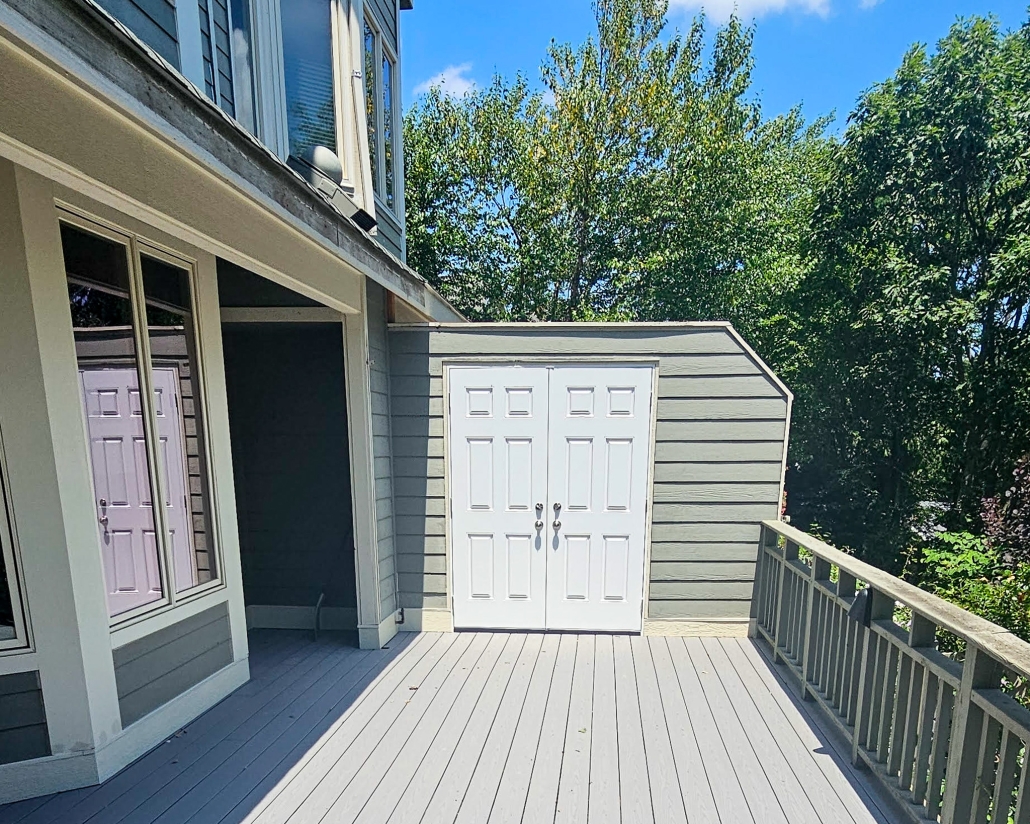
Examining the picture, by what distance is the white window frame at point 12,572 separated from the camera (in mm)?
1861

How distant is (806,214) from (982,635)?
8954 mm

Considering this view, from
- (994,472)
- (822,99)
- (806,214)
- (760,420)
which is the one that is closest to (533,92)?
(806,214)

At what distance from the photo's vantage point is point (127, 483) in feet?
7.60

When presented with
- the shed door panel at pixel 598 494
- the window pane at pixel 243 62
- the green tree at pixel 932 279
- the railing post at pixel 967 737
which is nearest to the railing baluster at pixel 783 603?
the shed door panel at pixel 598 494

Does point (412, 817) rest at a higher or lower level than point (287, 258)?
lower

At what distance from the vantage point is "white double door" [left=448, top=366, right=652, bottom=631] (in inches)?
139

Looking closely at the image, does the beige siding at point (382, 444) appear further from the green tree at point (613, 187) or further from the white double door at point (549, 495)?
the green tree at point (613, 187)

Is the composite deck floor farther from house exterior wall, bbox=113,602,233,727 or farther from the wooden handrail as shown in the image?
the wooden handrail

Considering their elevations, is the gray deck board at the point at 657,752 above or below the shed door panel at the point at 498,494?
below

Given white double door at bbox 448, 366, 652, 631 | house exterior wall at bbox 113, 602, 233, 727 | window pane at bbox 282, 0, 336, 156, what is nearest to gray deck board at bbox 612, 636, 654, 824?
white double door at bbox 448, 366, 652, 631

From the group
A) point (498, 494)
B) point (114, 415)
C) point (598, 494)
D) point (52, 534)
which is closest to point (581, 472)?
point (598, 494)

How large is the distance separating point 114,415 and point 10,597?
0.77 meters

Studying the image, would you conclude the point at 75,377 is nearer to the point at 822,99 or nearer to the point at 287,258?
the point at 287,258

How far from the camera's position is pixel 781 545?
3246mm
